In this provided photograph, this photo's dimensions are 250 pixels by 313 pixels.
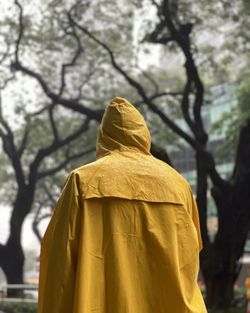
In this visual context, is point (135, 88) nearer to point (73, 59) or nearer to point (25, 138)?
point (73, 59)

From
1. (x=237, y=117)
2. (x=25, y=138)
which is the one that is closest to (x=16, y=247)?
(x=25, y=138)

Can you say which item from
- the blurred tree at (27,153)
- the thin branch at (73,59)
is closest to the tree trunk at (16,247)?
the blurred tree at (27,153)

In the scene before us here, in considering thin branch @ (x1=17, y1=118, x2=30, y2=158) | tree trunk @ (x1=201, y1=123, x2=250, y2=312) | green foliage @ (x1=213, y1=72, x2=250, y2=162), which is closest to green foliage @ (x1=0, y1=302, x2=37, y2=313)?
tree trunk @ (x1=201, y1=123, x2=250, y2=312)

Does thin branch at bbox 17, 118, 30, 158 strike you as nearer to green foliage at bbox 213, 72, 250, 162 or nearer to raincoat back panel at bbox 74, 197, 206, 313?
green foliage at bbox 213, 72, 250, 162

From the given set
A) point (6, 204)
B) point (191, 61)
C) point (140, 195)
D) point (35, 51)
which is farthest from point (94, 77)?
point (140, 195)

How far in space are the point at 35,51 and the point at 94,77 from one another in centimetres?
204

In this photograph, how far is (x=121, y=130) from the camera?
1745 mm

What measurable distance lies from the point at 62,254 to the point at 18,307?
10.8m

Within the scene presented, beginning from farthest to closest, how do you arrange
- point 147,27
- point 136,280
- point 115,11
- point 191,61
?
point 115,11, point 147,27, point 191,61, point 136,280

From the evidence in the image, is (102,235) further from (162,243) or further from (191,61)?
(191,61)

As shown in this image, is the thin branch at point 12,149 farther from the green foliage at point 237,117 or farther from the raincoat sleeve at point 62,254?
the raincoat sleeve at point 62,254

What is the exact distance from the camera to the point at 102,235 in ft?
5.25

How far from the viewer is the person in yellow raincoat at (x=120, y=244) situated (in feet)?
5.03

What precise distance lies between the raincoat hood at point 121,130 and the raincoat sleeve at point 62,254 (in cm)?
20
